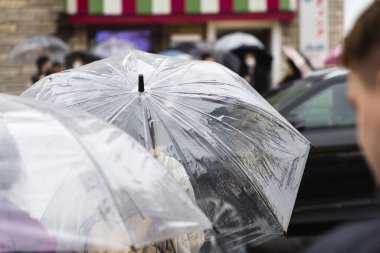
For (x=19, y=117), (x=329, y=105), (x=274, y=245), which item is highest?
(x=19, y=117)

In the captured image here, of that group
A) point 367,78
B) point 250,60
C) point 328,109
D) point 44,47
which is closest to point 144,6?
point 44,47

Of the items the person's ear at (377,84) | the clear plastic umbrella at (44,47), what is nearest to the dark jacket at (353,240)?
the person's ear at (377,84)

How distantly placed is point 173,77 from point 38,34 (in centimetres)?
999

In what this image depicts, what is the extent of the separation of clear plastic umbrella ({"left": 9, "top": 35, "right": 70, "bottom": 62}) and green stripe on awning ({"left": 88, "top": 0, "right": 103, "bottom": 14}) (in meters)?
0.74

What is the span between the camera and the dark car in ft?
19.9

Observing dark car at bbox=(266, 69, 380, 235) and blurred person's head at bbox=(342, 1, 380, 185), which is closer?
blurred person's head at bbox=(342, 1, 380, 185)

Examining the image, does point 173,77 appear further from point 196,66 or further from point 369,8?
point 369,8

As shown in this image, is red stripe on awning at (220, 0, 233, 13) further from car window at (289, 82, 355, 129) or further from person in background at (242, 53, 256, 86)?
car window at (289, 82, 355, 129)

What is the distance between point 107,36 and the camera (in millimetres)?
13484

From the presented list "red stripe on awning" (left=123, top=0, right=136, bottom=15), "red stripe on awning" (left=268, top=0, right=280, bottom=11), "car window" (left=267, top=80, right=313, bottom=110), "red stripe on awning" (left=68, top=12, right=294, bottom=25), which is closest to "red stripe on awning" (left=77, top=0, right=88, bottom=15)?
"red stripe on awning" (left=68, top=12, right=294, bottom=25)

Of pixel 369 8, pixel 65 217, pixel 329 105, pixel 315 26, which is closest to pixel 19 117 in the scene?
pixel 65 217

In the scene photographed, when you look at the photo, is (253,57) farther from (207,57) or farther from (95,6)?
(95,6)

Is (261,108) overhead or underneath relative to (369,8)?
underneath

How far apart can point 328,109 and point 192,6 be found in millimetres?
6877
